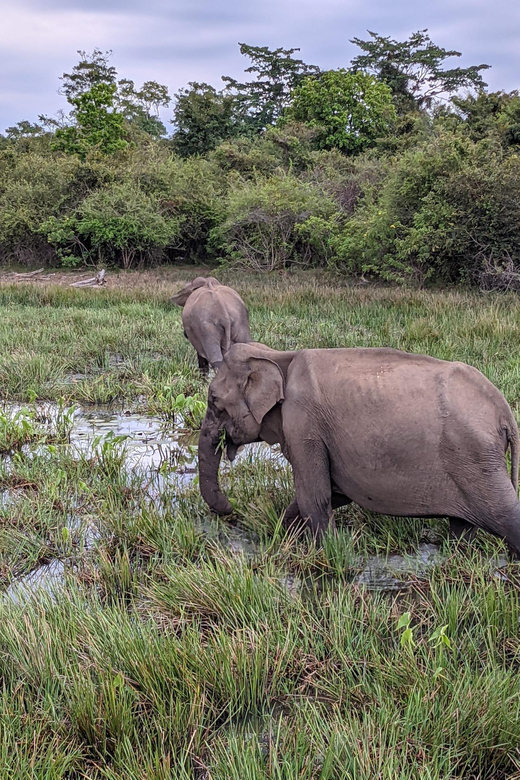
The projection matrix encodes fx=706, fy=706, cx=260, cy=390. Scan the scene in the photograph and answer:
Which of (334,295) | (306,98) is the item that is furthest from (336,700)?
(306,98)

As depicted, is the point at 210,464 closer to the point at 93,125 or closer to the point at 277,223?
the point at 277,223

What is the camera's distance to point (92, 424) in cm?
695

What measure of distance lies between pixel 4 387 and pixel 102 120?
27.1 m

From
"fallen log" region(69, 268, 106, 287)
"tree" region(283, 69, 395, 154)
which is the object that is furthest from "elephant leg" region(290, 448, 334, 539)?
"tree" region(283, 69, 395, 154)

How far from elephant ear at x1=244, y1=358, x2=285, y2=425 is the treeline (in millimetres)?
11556

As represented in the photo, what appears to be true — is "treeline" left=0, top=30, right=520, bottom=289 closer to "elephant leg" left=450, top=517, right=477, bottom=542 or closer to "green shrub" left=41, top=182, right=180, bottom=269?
"green shrub" left=41, top=182, right=180, bottom=269

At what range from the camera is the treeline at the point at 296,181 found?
15461 millimetres

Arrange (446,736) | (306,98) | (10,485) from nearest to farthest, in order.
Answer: (446,736)
(10,485)
(306,98)

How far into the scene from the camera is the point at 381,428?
3695 mm

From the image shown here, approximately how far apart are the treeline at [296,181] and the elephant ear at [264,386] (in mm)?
11556

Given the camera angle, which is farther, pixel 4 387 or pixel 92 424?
pixel 4 387

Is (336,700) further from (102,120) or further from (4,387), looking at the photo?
(102,120)

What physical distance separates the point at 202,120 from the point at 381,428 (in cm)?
3282

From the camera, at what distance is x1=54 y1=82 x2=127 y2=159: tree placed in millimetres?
31312
